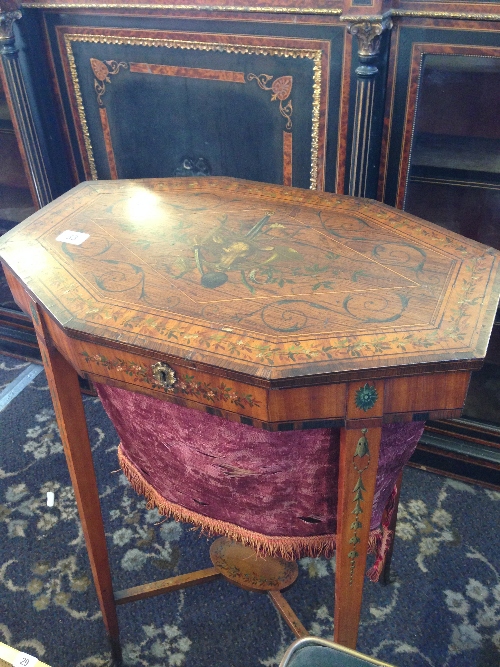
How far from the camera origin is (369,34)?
1740 millimetres

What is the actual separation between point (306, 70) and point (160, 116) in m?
0.57

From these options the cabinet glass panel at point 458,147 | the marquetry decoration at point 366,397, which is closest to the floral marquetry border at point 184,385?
the marquetry decoration at point 366,397

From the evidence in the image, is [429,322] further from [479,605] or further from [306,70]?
[479,605]

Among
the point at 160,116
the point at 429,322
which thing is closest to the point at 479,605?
the point at 429,322

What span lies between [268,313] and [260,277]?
150 mm

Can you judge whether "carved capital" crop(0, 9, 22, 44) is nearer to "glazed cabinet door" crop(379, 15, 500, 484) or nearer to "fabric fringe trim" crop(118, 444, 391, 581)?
"glazed cabinet door" crop(379, 15, 500, 484)

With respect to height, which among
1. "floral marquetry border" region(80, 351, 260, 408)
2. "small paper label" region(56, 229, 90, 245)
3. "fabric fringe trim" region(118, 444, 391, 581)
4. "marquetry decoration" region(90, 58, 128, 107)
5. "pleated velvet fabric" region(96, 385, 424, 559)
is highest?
"marquetry decoration" region(90, 58, 128, 107)

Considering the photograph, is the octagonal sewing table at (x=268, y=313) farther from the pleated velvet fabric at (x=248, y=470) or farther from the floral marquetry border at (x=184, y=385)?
the pleated velvet fabric at (x=248, y=470)

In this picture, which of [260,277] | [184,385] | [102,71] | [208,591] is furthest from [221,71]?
[208,591]

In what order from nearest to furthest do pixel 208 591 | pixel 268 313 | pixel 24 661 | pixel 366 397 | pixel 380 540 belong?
pixel 24 661 → pixel 366 397 → pixel 268 313 → pixel 380 540 → pixel 208 591

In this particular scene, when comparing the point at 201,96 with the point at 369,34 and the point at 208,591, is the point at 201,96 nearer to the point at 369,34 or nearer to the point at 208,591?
the point at 369,34

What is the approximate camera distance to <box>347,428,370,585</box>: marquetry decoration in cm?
126

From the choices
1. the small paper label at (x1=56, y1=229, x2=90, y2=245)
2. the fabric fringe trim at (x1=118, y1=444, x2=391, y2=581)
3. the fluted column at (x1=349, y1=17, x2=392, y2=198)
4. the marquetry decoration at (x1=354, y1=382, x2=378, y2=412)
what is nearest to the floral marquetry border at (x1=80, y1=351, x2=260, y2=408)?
the marquetry decoration at (x1=354, y1=382, x2=378, y2=412)

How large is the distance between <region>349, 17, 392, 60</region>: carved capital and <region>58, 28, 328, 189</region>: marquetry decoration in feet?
0.55
